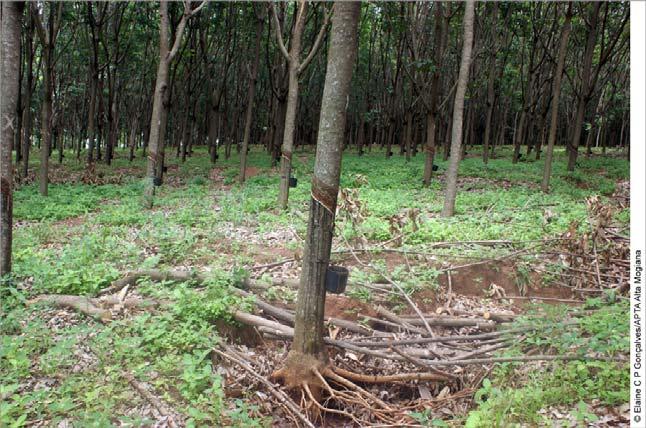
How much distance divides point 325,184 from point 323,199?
14cm

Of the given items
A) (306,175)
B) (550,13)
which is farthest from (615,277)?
(550,13)

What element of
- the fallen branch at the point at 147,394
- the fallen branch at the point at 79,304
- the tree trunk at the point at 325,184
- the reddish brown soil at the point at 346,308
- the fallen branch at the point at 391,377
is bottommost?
the fallen branch at the point at 147,394

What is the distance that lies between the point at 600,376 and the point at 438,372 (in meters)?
1.41

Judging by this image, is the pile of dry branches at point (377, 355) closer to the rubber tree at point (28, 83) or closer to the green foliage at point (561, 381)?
the green foliage at point (561, 381)

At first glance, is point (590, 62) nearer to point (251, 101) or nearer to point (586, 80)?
point (586, 80)

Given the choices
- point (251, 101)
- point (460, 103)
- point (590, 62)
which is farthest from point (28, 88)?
point (590, 62)

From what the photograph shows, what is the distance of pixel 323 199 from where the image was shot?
4203 millimetres

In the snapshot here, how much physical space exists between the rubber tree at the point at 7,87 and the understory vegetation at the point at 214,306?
3.81 ft

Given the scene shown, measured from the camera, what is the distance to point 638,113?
218 cm

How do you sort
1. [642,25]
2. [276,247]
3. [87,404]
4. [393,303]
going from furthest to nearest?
1. [276,247]
2. [393,303]
3. [87,404]
4. [642,25]

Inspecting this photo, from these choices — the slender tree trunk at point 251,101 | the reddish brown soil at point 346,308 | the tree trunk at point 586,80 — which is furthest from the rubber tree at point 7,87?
the tree trunk at point 586,80

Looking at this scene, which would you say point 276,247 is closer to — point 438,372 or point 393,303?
point 393,303

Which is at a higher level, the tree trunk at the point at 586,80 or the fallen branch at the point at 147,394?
the tree trunk at the point at 586,80

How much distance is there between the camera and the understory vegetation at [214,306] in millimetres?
3809
